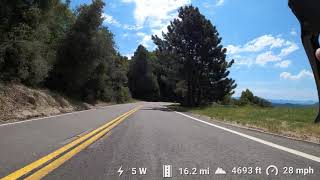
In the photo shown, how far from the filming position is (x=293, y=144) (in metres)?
10.3

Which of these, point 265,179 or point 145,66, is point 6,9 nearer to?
point 265,179

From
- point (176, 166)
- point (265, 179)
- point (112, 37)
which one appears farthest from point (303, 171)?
point (112, 37)

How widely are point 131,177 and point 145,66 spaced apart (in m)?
108

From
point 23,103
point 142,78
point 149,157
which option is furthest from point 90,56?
point 142,78

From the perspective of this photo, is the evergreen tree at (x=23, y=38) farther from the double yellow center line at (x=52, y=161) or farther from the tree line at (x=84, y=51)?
the double yellow center line at (x=52, y=161)

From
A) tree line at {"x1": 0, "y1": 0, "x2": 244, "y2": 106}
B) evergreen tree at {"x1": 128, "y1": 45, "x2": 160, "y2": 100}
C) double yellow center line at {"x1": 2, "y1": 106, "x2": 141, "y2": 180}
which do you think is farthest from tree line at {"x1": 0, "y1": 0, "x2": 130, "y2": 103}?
evergreen tree at {"x1": 128, "y1": 45, "x2": 160, "y2": 100}

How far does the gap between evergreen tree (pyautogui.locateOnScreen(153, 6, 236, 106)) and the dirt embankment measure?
2053cm

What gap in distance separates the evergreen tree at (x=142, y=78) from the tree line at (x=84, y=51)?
47.8 m

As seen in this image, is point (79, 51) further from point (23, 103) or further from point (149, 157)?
point (149, 157)

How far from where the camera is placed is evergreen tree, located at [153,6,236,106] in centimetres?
4984

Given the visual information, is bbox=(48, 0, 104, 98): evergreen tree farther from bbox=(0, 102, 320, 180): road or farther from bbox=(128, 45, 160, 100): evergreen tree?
bbox=(128, 45, 160, 100): evergreen tree

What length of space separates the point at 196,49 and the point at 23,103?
27.6 metres

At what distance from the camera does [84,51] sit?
40.7m

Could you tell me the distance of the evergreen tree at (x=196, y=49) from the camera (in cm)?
4984
